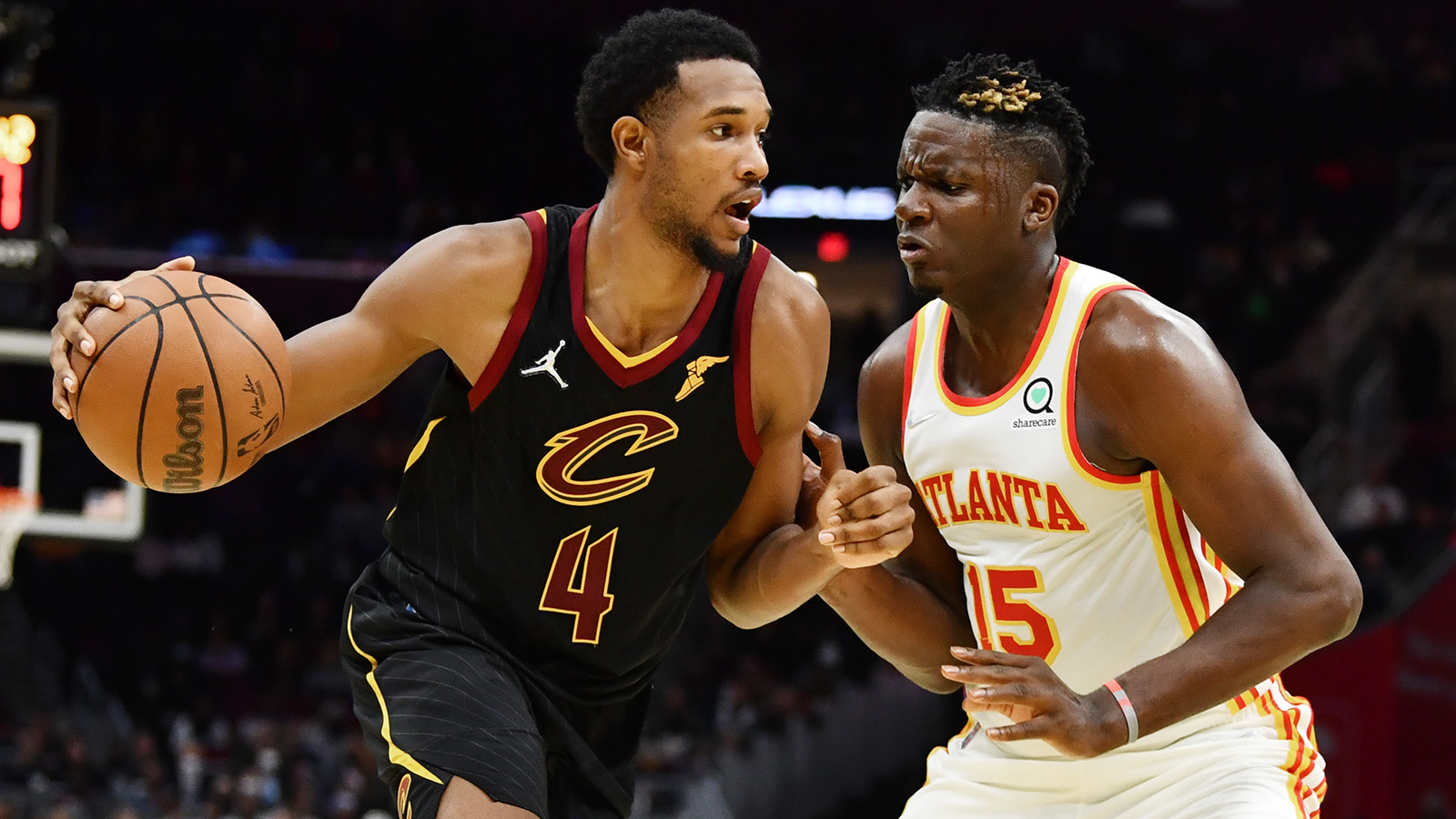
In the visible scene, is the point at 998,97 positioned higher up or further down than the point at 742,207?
higher up

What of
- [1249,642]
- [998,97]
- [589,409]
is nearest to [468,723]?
[589,409]

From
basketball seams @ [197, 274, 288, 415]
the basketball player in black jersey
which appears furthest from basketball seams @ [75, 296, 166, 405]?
the basketball player in black jersey

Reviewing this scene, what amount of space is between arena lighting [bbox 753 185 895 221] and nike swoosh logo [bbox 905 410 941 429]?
448 inches

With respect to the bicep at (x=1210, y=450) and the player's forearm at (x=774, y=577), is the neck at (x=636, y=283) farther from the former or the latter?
the bicep at (x=1210, y=450)

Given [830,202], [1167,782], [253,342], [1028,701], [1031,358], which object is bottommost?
[830,202]

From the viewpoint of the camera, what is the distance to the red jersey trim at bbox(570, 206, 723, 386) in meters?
3.50

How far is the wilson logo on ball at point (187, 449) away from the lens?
3.21 meters

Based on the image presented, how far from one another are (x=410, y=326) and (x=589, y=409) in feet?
1.42

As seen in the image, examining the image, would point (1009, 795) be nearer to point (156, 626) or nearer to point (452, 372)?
point (452, 372)

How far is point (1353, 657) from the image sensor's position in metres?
10.2

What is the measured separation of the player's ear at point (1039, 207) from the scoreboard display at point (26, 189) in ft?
20.4

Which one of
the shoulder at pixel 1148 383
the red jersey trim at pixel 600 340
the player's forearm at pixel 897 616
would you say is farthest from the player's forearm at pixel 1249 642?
the red jersey trim at pixel 600 340

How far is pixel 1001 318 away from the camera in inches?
146

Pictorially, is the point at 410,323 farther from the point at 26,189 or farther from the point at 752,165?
the point at 26,189
